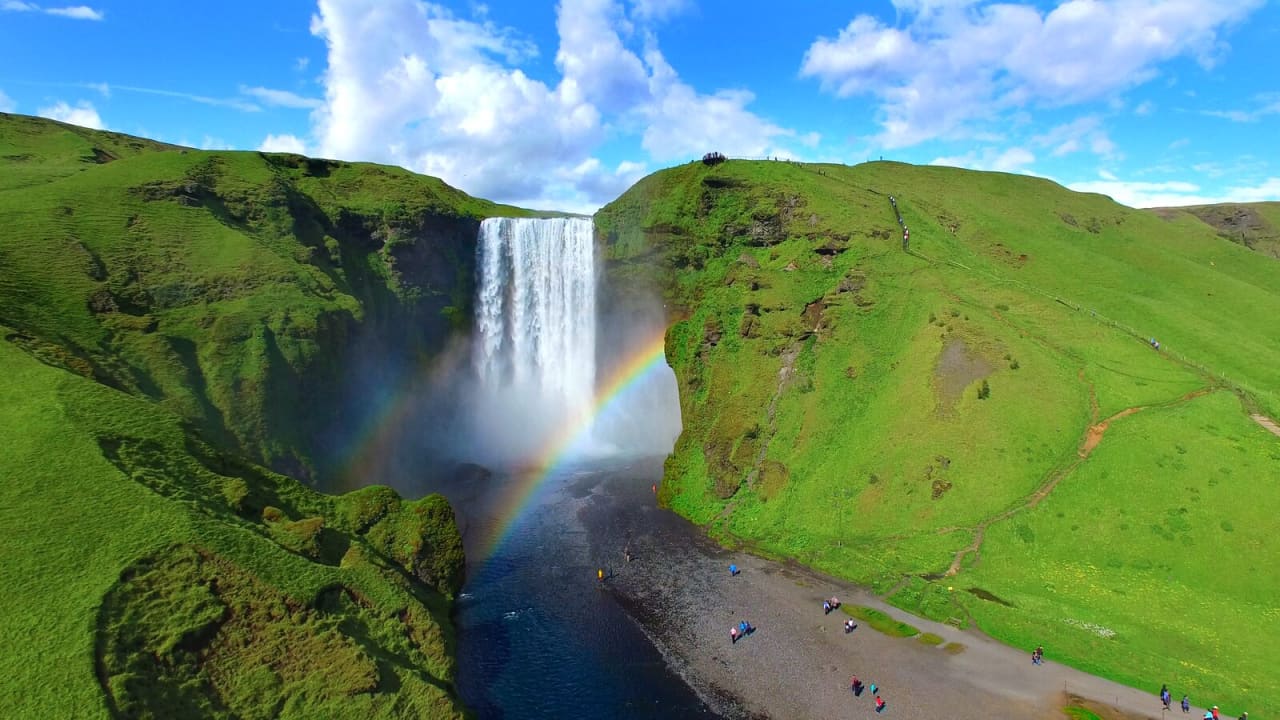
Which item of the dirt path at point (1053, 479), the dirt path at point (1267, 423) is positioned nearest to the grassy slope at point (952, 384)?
the dirt path at point (1053, 479)

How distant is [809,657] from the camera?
33938mm

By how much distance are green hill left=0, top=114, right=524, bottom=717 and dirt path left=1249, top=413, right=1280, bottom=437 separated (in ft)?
178

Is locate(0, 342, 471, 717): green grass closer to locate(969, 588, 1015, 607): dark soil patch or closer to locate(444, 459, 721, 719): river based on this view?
locate(444, 459, 721, 719): river

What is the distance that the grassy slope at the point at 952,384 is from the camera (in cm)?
3594

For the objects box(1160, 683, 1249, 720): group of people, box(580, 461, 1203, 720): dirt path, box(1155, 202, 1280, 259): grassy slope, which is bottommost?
box(580, 461, 1203, 720): dirt path

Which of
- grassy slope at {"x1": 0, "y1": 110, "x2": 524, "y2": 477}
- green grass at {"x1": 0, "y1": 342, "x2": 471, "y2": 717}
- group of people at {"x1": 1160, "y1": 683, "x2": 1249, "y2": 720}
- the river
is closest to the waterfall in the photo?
grassy slope at {"x1": 0, "y1": 110, "x2": 524, "y2": 477}

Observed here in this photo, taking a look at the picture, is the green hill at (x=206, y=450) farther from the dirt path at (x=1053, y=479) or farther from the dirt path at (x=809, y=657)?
the dirt path at (x=1053, y=479)

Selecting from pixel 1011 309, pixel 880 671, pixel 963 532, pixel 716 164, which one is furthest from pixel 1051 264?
pixel 880 671

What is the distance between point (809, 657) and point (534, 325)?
5542 cm

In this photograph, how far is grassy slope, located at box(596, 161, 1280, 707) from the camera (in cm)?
3594

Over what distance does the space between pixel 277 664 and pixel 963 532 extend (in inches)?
1606

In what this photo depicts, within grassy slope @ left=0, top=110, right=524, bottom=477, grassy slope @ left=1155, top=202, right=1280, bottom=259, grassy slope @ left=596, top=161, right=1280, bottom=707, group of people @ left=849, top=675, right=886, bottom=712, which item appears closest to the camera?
group of people @ left=849, top=675, right=886, bottom=712

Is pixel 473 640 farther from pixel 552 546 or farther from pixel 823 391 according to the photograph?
pixel 823 391

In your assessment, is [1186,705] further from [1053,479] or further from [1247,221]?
[1247,221]
